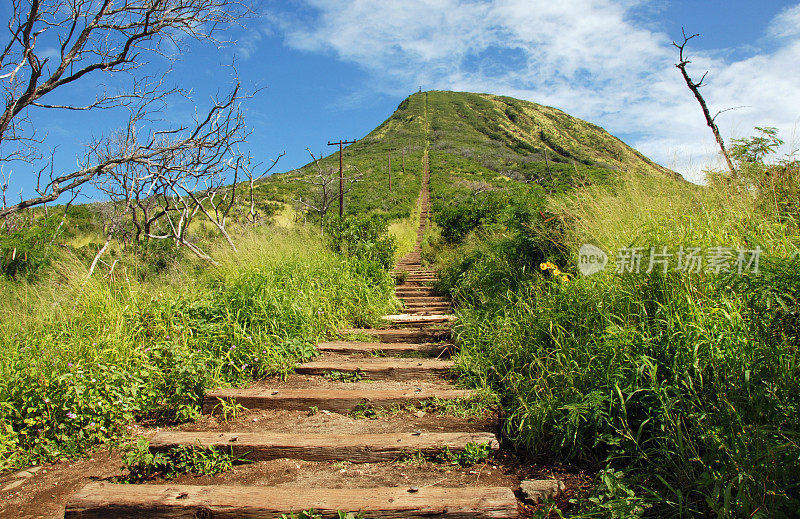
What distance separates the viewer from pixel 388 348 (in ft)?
16.1

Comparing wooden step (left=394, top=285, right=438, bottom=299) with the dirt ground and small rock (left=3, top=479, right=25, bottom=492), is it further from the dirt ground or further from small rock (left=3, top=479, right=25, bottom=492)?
small rock (left=3, top=479, right=25, bottom=492)

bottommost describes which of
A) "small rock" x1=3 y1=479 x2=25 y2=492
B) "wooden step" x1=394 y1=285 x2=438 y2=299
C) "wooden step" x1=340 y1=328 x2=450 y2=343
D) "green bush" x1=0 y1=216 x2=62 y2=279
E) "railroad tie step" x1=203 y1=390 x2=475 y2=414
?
"small rock" x1=3 y1=479 x2=25 y2=492

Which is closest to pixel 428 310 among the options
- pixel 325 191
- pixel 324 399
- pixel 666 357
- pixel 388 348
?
pixel 388 348

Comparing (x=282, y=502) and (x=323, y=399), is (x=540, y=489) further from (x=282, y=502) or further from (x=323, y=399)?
(x=323, y=399)

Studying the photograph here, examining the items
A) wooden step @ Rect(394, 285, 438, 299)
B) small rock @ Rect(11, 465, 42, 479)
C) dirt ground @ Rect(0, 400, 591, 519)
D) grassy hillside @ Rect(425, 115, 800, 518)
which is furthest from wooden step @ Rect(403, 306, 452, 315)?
small rock @ Rect(11, 465, 42, 479)

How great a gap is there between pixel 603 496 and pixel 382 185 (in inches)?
1392

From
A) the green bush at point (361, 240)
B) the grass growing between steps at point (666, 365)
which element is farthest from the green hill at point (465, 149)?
the green bush at point (361, 240)

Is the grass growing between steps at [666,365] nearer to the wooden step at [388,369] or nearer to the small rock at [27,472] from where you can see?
the wooden step at [388,369]

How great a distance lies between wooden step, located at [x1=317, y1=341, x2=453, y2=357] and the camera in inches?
189

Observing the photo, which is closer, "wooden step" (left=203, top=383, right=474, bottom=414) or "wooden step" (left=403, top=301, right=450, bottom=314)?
"wooden step" (left=203, top=383, right=474, bottom=414)

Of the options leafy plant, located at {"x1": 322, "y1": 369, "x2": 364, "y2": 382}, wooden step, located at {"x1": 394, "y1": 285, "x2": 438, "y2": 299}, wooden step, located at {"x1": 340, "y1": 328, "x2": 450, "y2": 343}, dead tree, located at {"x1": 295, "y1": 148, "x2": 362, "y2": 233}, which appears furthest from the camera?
Result: dead tree, located at {"x1": 295, "y1": 148, "x2": 362, "y2": 233}

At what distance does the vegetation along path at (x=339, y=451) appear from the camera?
2209mm

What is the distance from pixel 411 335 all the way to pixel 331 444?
2.59 m

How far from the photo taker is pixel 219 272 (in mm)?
5738
